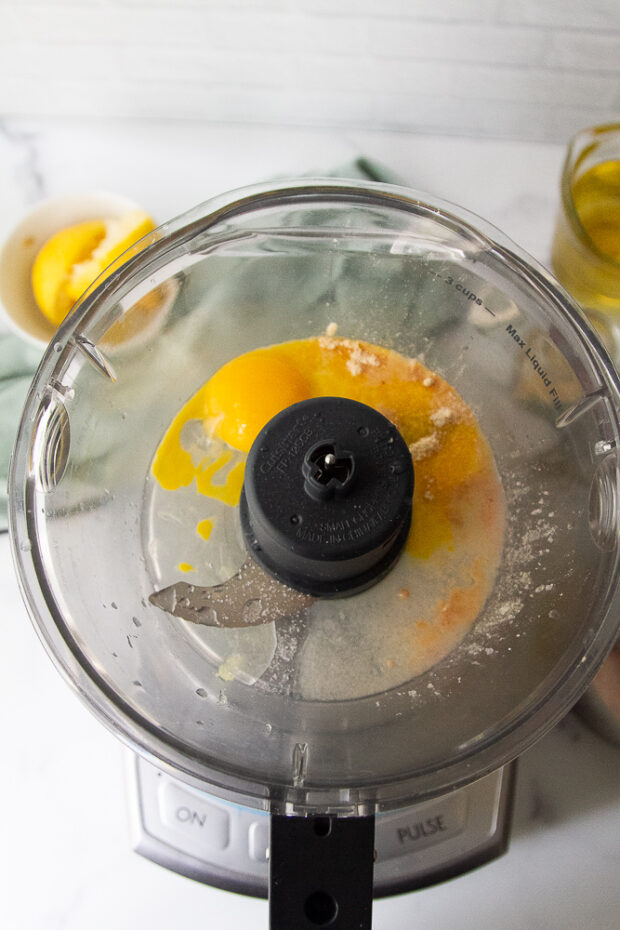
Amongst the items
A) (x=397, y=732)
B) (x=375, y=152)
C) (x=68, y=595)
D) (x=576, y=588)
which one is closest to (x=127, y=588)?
(x=68, y=595)

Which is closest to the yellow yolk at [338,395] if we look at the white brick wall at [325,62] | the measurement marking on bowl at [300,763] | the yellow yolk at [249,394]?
the yellow yolk at [249,394]

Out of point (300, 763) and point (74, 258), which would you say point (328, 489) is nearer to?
point (300, 763)

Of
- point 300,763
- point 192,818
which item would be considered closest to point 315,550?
point 300,763

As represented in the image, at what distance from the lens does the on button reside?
61 cm

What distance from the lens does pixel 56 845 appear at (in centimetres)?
66

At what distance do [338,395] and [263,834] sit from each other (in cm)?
33

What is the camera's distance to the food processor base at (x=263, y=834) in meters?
0.61

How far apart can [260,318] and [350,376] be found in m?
0.10

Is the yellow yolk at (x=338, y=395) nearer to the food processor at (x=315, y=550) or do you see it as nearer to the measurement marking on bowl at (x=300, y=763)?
the food processor at (x=315, y=550)

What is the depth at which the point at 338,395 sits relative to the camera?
0.61 meters

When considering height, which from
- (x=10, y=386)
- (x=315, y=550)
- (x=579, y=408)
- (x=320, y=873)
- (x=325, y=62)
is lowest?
(x=320, y=873)

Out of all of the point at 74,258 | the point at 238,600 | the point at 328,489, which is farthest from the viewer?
the point at 74,258

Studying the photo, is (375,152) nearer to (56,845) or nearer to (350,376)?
(350,376)

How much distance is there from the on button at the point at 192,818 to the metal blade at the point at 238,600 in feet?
0.48
